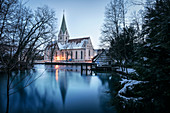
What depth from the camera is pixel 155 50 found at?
3510mm

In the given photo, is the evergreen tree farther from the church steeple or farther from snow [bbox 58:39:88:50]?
the church steeple

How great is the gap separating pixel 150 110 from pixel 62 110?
3445mm

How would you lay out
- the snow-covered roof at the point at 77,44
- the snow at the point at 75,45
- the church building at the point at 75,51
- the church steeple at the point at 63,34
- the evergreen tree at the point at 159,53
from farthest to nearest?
1. the church steeple at the point at 63,34
2. the snow at the point at 75,45
3. the snow-covered roof at the point at 77,44
4. the church building at the point at 75,51
5. the evergreen tree at the point at 159,53

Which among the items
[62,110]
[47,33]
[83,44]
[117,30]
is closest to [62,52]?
[83,44]

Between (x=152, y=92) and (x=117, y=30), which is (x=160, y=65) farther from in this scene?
(x=117, y=30)

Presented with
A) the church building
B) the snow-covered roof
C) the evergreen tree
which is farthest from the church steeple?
the evergreen tree

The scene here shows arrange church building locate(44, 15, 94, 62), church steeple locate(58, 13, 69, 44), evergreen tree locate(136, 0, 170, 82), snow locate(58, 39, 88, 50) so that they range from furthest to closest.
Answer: church steeple locate(58, 13, 69, 44)
snow locate(58, 39, 88, 50)
church building locate(44, 15, 94, 62)
evergreen tree locate(136, 0, 170, 82)

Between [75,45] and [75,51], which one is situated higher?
[75,45]

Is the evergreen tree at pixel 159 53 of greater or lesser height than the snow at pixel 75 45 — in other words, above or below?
below

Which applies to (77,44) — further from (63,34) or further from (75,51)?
(63,34)

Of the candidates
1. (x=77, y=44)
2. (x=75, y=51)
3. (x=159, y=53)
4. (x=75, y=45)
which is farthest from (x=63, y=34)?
(x=159, y=53)

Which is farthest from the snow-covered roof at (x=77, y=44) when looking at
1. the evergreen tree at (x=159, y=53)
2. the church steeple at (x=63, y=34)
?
the evergreen tree at (x=159, y=53)

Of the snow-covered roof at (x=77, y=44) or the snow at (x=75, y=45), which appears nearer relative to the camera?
the snow-covered roof at (x=77, y=44)

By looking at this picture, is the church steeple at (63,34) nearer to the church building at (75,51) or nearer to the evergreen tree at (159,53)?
the church building at (75,51)
